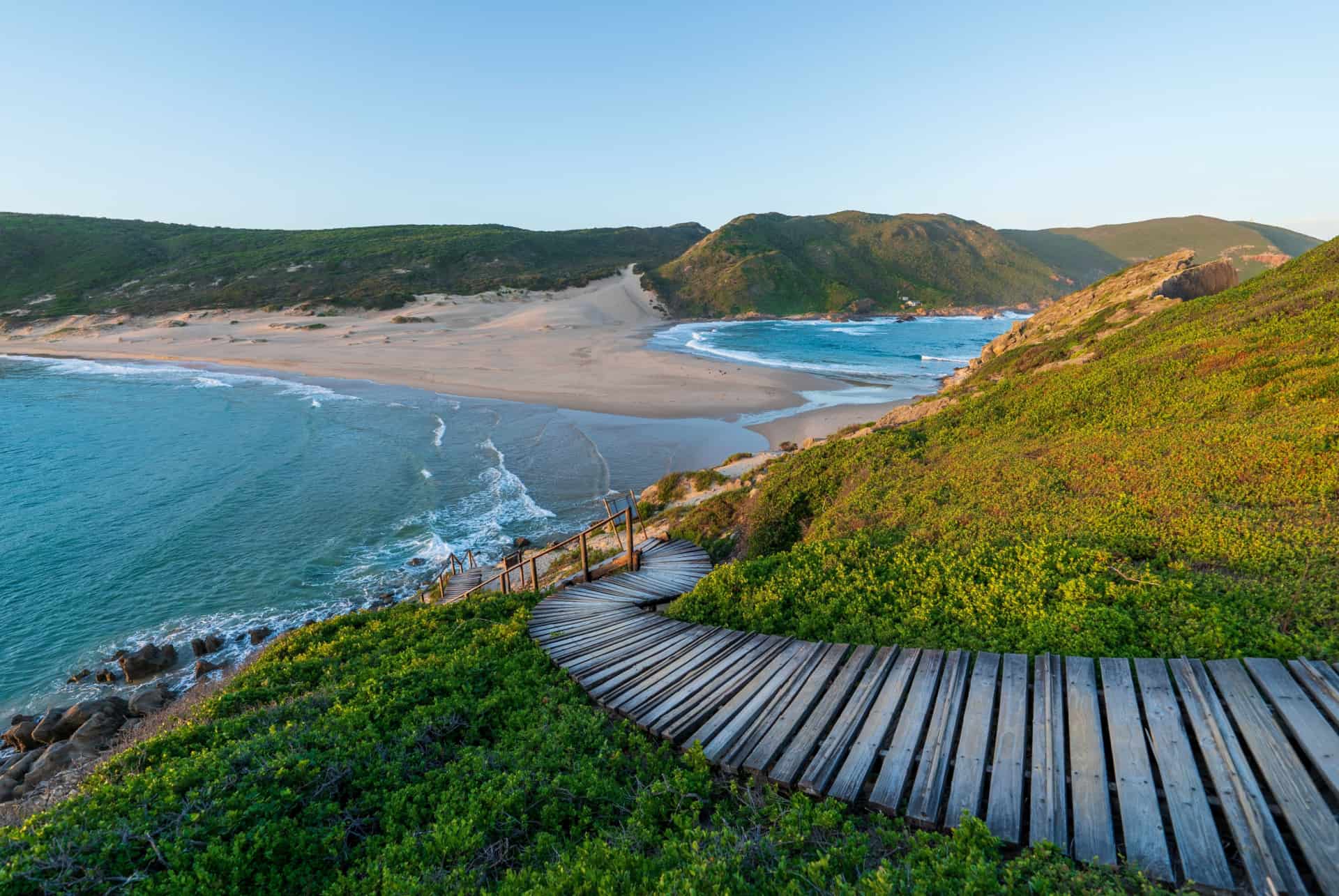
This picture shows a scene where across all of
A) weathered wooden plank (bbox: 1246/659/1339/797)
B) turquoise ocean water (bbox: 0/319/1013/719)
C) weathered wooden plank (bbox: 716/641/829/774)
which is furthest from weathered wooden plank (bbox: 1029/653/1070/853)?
turquoise ocean water (bbox: 0/319/1013/719)

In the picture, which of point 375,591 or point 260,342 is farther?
→ point 260,342

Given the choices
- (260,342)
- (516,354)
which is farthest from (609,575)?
(260,342)

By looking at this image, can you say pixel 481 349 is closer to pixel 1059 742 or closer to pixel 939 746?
pixel 939 746

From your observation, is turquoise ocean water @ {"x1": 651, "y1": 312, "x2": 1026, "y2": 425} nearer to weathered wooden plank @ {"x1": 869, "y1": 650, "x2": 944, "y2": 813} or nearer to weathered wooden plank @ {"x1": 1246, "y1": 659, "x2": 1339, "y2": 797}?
weathered wooden plank @ {"x1": 869, "y1": 650, "x2": 944, "y2": 813}

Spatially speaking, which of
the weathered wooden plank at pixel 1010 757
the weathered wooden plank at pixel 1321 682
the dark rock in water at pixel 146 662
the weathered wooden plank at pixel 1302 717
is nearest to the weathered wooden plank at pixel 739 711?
the weathered wooden plank at pixel 1010 757

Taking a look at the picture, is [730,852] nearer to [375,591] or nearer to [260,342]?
[375,591]

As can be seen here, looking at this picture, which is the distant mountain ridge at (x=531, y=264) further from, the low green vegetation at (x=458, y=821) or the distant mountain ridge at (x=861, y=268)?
the low green vegetation at (x=458, y=821)
